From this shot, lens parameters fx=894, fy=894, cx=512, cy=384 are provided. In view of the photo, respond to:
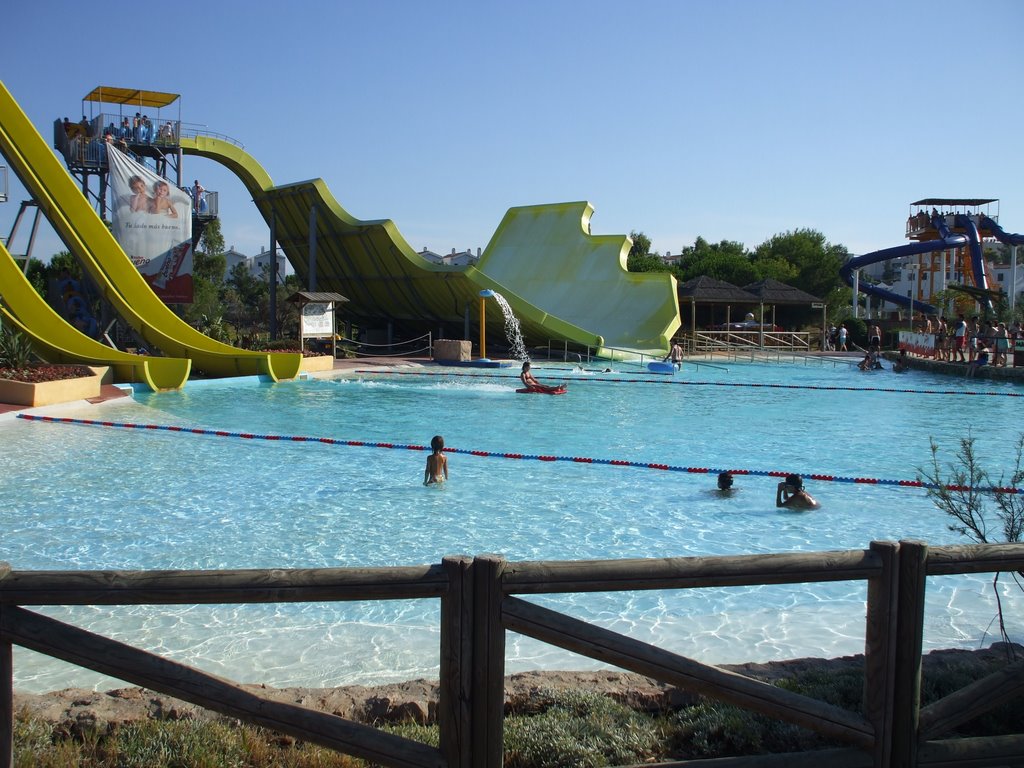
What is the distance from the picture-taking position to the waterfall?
24516 mm

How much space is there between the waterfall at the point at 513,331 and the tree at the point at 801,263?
89.6 feet

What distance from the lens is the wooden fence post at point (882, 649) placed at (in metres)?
2.46

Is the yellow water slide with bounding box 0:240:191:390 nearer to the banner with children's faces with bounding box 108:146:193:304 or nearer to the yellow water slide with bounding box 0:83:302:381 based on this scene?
the yellow water slide with bounding box 0:83:302:381

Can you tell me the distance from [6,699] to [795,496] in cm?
680

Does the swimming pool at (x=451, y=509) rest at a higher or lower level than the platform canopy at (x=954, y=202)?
lower

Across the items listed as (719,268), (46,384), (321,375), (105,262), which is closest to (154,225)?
(105,262)

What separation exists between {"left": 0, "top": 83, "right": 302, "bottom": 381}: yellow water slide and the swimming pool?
6.82 feet

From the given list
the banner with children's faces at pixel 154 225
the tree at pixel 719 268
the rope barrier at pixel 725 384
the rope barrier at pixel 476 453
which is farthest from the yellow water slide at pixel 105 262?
the tree at pixel 719 268

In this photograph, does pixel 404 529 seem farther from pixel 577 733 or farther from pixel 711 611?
pixel 577 733

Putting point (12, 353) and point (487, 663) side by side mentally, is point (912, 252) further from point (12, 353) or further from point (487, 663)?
point (487, 663)

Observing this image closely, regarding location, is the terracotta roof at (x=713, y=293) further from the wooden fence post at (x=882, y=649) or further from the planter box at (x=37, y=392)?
the wooden fence post at (x=882, y=649)

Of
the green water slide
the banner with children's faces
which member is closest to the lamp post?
the green water slide

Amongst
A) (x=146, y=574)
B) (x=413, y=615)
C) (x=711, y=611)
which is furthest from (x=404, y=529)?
(x=146, y=574)

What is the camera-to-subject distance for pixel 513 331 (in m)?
25.9
